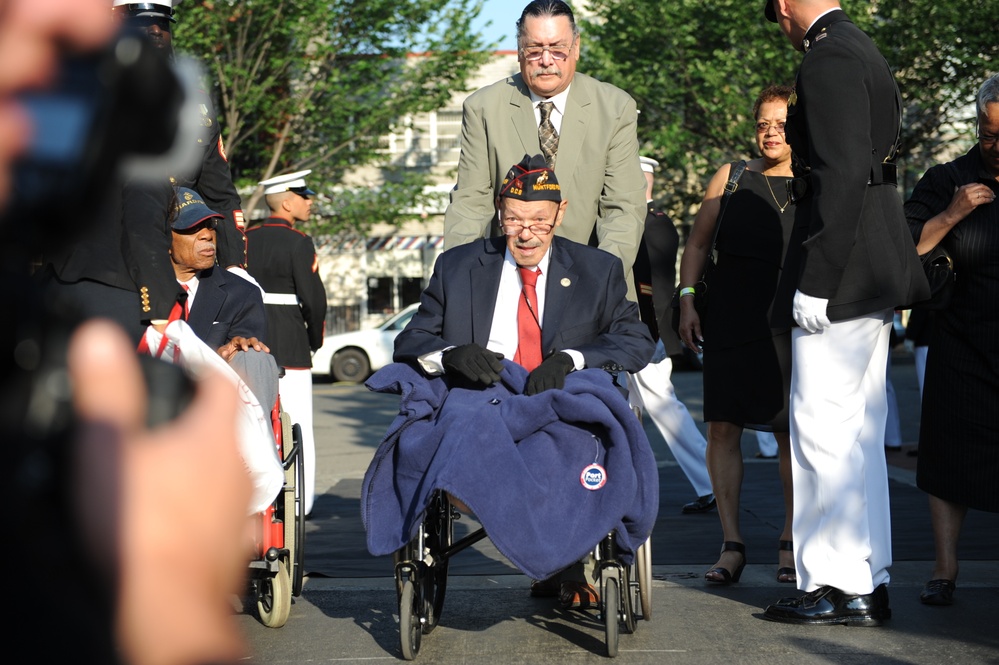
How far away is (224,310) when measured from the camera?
19.0 ft

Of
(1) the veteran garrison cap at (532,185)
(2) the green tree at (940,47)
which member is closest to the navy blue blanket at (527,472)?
(1) the veteran garrison cap at (532,185)

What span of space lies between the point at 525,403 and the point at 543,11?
213 cm

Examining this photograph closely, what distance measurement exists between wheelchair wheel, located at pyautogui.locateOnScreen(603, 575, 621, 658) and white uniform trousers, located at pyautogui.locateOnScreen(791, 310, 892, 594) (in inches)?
33.6

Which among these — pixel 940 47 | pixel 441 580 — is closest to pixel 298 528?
pixel 441 580

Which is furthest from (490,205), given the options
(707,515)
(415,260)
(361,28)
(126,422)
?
(415,260)

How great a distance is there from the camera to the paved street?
4746 mm

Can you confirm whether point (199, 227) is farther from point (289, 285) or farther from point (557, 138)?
point (289, 285)

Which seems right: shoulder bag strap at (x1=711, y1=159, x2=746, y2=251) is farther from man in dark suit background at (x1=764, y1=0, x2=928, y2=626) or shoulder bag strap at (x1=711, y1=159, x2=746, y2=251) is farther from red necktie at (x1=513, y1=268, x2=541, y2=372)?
red necktie at (x1=513, y1=268, x2=541, y2=372)

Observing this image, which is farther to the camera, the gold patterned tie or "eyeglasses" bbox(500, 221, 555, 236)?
the gold patterned tie

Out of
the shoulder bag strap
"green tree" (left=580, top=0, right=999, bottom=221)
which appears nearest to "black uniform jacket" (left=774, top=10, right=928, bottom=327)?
the shoulder bag strap

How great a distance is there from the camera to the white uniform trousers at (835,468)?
5.05 meters

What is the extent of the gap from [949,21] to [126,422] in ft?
93.8

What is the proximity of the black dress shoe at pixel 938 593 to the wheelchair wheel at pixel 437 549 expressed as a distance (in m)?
1.87

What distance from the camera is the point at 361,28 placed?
31.0 m
